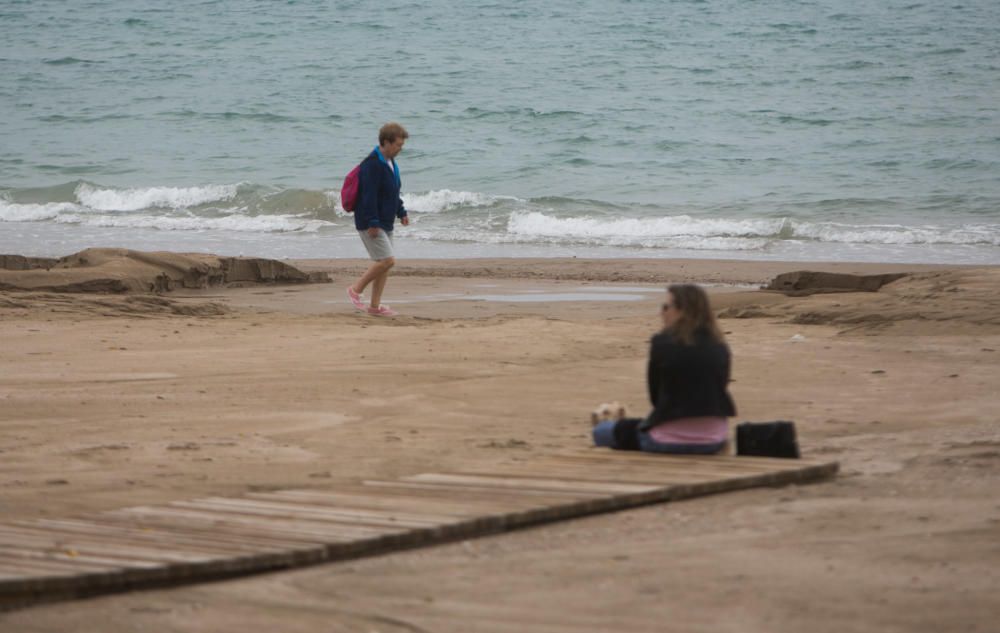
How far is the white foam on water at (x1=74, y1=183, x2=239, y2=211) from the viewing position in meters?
25.1

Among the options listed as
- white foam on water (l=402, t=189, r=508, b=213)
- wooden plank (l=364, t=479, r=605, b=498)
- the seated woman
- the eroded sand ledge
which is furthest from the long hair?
white foam on water (l=402, t=189, r=508, b=213)

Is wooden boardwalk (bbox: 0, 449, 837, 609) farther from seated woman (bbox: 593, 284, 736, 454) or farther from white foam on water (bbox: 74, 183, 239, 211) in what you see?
white foam on water (bbox: 74, 183, 239, 211)

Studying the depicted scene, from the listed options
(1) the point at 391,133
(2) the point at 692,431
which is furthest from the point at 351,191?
(2) the point at 692,431

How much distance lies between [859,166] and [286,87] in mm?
16295

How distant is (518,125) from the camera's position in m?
31.1

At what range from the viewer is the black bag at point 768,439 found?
6145mm

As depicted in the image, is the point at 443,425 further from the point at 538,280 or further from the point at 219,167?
the point at 219,167

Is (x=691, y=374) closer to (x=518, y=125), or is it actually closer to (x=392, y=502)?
(x=392, y=502)

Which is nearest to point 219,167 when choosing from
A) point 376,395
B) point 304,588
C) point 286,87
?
point 286,87

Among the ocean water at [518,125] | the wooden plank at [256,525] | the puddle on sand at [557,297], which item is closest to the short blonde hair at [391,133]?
the puddle on sand at [557,297]

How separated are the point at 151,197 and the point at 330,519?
21621mm

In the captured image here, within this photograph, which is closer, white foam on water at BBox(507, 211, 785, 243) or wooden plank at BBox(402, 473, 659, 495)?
wooden plank at BBox(402, 473, 659, 495)

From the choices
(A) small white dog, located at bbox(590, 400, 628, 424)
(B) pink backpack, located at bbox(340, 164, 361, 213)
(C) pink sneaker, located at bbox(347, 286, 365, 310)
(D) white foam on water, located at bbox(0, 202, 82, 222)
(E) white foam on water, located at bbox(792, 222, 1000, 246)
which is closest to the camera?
(A) small white dog, located at bbox(590, 400, 628, 424)

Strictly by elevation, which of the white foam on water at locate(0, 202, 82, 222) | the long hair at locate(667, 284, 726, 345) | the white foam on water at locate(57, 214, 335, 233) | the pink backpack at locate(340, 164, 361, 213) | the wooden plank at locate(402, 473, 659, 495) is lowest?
the white foam on water at locate(57, 214, 335, 233)
